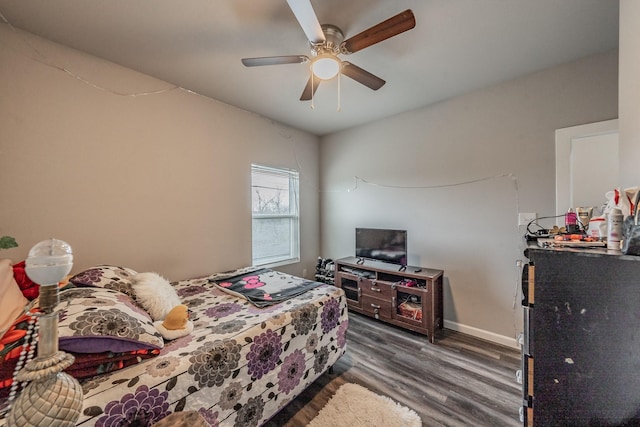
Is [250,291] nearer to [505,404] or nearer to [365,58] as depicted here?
[505,404]

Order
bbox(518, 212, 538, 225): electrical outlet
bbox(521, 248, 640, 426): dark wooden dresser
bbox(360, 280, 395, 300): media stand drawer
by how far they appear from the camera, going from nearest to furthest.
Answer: bbox(521, 248, 640, 426): dark wooden dresser
bbox(518, 212, 538, 225): electrical outlet
bbox(360, 280, 395, 300): media stand drawer

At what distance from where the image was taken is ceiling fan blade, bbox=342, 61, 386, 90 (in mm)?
1702

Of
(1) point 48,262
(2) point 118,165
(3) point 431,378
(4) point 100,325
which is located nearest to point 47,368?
(1) point 48,262

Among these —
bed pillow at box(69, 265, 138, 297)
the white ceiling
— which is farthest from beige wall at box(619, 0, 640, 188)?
bed pillow at box(69, 265, 138, 297)

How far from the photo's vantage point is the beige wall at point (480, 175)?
6.88 feet

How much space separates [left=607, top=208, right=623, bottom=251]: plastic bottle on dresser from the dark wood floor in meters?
1.39

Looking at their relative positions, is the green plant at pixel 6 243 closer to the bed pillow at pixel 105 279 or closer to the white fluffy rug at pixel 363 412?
the bed pillow at pixel 105 279

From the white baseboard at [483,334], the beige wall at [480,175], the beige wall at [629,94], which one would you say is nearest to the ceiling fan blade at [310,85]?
the beige wall at [480,175]

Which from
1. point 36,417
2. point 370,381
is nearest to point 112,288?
point 36,417

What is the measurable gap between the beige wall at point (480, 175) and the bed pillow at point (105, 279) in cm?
271

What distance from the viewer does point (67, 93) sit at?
1.86m

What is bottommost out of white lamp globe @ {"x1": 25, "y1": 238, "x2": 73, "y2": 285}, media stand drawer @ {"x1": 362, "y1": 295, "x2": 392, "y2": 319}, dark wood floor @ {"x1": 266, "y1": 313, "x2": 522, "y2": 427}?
dark wood floor @ {"x1": 266, "y1": 313, "x2": 522, "y2": 427}

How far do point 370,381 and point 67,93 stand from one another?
3.34 m

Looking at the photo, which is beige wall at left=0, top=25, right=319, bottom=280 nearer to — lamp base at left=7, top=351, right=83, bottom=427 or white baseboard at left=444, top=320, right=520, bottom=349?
lamp base at left=7, top=351, right=83, bottom=427
